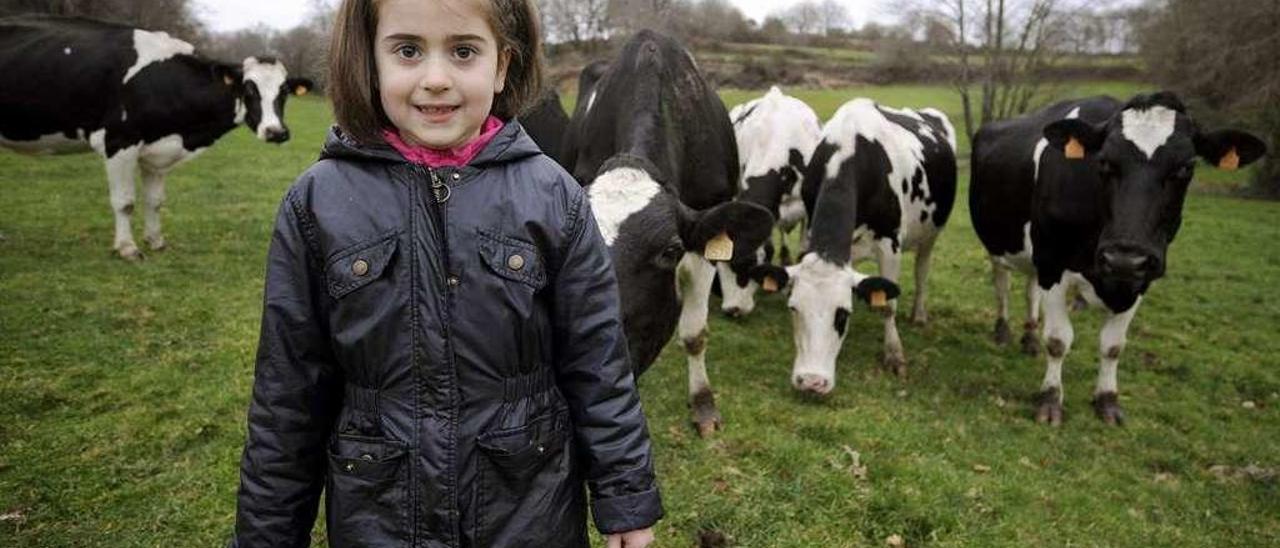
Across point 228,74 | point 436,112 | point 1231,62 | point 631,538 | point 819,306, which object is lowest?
point 819,306

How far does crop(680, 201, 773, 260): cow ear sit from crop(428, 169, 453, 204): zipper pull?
6.37 feet

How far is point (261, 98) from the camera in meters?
9.27

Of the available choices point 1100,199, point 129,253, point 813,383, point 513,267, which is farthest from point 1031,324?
point 129,253

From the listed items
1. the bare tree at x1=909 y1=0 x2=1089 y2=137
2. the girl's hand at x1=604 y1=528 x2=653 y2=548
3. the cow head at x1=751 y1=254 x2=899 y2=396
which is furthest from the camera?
the bare tree at x1=909 y1=0 x2=1089 y2=137

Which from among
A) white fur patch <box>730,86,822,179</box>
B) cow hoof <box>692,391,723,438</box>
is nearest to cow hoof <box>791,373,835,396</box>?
cow hoof <box>692,391,723,438</box>

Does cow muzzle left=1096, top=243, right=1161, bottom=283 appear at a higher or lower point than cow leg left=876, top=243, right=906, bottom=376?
higher

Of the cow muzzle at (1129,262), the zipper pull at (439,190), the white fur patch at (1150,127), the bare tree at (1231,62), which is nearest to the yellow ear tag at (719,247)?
the zipper pull at (439,190)

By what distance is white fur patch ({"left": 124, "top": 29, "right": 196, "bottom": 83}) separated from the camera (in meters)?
8.20

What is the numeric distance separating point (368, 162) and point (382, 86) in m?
0.17

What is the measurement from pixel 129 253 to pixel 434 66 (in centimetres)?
822

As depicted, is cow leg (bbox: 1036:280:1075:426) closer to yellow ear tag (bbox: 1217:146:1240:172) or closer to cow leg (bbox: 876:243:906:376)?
cow leg (bbox: 876:243:906:376)

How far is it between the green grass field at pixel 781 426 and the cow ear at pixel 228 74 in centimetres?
Result: 197

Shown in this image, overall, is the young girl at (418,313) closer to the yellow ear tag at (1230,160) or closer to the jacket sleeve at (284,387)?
the jacket sleeve at (284,387)

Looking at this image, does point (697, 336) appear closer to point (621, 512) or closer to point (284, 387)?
point (621, 512)
